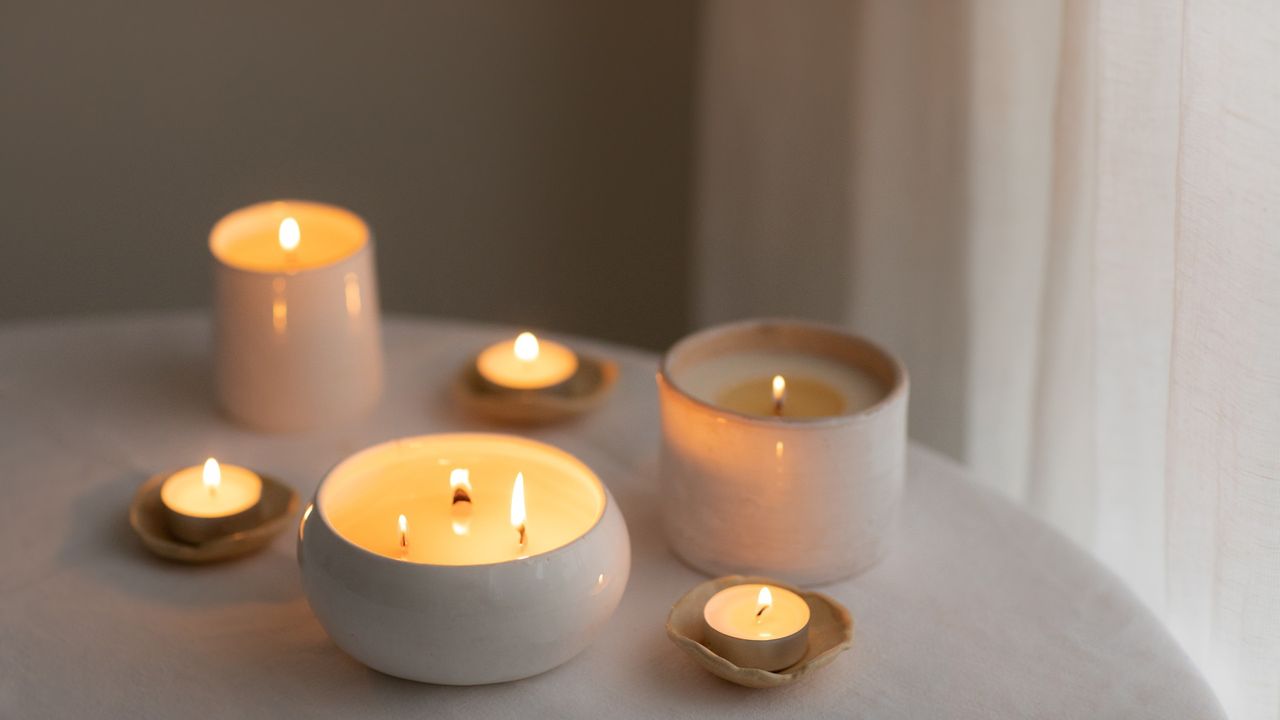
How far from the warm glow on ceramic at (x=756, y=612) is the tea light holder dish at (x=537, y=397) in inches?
9.9

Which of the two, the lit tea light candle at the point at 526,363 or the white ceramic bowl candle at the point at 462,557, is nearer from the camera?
the white ceramic bowl candle at the point at 462,557

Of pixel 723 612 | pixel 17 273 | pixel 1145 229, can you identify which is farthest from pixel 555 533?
pixel 17 273

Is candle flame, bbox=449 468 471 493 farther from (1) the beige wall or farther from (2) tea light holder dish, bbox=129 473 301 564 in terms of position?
(1) the beige wall

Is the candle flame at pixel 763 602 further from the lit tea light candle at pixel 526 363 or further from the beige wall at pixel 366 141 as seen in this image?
the beige wall at pixel 366 141

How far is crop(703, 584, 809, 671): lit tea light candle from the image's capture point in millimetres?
780

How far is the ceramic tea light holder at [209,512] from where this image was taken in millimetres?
884

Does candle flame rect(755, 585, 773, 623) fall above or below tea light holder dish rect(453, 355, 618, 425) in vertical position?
below

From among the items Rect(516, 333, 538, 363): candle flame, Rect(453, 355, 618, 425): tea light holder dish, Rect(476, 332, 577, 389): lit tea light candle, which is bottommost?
Rect(453, 355, 618, 425): tea light holder dish

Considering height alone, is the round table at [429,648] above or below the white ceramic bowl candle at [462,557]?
below

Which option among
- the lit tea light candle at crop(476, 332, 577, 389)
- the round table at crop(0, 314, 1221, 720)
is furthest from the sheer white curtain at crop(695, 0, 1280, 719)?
the lit tea light candle at crop(476, 332, 577, 389)

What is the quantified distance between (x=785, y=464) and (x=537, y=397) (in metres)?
0.26

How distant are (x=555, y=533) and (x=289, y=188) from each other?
1135 millimetres

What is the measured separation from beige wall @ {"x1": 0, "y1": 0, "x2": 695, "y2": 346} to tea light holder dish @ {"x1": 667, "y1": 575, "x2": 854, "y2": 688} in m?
1.12

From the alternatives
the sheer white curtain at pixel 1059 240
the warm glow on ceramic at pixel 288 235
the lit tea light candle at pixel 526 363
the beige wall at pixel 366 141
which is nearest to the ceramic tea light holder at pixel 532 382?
the lit tea light candle at pixel 526 363
